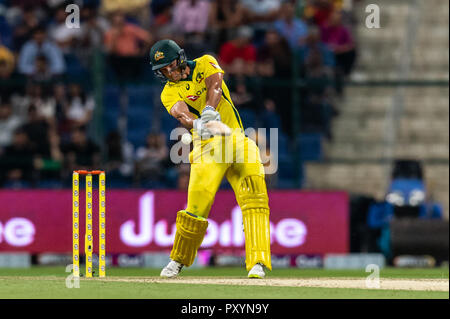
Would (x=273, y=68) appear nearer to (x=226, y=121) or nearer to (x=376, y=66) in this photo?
(x=376, y=66)

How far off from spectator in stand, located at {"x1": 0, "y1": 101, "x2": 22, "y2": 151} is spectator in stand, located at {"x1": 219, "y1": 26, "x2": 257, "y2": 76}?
10.5ft

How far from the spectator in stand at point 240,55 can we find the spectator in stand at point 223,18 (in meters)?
0.51

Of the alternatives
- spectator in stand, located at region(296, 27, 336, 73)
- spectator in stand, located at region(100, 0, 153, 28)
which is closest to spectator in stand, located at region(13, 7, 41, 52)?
spectator in stand, located at region(100, 0, 153, 28)

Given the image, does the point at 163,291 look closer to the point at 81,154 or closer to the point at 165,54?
the point at 165,54

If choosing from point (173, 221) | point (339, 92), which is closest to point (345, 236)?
point (173, 221)

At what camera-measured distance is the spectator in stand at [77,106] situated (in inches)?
687

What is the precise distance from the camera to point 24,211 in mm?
15773

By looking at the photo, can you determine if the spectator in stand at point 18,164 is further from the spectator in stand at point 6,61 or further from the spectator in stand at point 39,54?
the spectator in stand at point 39,54

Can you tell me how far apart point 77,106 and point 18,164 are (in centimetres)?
160

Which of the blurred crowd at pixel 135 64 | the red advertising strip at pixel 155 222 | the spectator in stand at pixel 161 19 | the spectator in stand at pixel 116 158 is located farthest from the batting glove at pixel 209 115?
the spectator in stand at pixel 161 19

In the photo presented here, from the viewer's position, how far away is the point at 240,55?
1738 centimetres

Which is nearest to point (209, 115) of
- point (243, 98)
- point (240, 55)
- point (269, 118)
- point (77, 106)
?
point (243, 98)

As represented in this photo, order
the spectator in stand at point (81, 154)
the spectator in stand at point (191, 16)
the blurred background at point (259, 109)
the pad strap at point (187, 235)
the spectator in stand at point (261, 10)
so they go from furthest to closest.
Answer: the spectator in stand at point (261, 10) → the spectator in stand at point (191, 16) → the spectator in stand at point (81, 154) → the blurred background at point (259, 109) → the pad strap at point (187, 235)

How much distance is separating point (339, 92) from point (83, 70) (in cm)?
416
